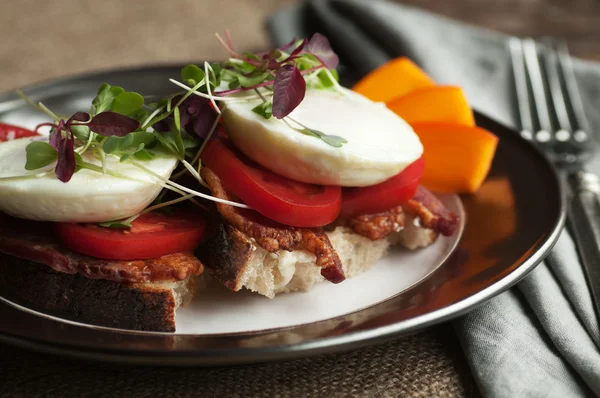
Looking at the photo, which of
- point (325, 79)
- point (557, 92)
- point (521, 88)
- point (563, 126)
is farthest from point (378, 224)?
point (521, 88)

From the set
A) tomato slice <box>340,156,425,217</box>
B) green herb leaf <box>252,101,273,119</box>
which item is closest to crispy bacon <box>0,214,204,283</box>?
green herb leaf <box>252,101,273,119</box>

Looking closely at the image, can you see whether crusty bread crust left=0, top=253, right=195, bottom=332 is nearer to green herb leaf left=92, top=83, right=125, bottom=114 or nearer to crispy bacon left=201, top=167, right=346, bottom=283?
crispy bacon left=201, top=167, right=346, bottom=283

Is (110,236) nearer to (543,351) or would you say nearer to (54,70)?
(543,351)

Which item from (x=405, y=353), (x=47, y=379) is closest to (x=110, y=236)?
(x=47, y=379)

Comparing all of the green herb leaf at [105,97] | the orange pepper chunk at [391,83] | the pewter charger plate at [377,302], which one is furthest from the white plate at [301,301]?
the orange pepper chunk at [391,83]

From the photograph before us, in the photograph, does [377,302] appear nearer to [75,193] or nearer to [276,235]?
[276,235]

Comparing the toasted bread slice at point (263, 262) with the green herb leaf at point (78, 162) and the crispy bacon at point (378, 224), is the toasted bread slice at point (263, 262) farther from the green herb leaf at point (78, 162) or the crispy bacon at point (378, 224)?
the green herb leaf at point (78, 162)
